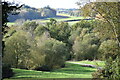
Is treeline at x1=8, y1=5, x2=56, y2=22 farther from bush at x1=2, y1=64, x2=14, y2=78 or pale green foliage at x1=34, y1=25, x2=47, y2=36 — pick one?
bush at x1=2, y1=64, x2=14, y2=78

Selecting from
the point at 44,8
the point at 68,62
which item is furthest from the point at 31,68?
the point at 44,8

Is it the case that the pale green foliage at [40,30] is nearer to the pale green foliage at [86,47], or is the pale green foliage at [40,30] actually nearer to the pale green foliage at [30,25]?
the pale green foliage at [30,25]

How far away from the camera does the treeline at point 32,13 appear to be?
184 inches

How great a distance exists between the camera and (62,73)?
18.1 feet

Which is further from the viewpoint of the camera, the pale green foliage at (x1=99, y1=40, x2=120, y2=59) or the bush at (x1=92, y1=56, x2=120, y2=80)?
the pale green foliage at (x1=99, y1=40, x2=120, y2=59)

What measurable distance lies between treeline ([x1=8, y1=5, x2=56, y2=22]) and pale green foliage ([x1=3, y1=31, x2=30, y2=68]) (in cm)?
36

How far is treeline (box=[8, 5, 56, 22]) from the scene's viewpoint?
15.4ft

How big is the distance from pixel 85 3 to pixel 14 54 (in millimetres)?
2058

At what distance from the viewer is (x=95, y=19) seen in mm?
4449

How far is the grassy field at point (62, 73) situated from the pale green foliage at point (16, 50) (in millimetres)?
196

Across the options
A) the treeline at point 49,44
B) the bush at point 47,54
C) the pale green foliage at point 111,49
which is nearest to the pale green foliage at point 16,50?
the treeline at point 49,44

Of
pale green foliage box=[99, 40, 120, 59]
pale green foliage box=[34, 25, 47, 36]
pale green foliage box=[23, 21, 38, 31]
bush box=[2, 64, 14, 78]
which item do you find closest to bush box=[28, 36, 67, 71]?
pale green foliage box=[34, 25, 47, 36]

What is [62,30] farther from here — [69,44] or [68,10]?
[68,10]

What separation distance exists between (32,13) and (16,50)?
2.84 ft
